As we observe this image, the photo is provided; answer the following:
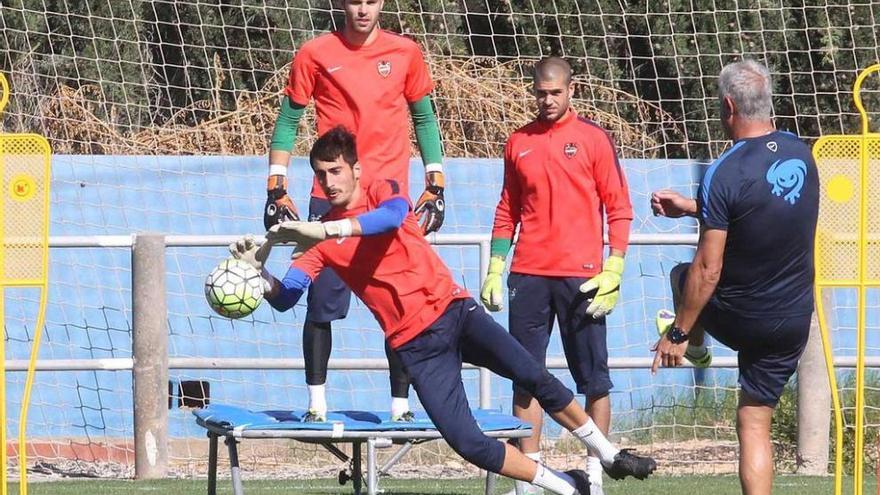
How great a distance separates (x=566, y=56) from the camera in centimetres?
1278

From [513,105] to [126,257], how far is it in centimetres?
347

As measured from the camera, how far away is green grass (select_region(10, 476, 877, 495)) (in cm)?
831

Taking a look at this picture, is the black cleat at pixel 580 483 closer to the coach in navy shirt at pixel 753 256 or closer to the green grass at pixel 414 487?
the coach in navy shirt at pixel 753 256

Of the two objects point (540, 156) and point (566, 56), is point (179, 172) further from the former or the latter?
point (540, 156)

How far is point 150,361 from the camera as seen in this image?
30.5 ft

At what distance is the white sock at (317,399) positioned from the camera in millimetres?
7215

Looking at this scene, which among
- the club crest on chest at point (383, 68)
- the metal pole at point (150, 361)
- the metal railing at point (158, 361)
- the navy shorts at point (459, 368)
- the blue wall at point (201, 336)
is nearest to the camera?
the navy shorts at point (459, 368)

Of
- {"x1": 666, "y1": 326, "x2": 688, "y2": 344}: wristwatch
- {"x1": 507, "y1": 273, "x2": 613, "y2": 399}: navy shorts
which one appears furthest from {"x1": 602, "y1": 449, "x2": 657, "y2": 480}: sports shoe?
{"x1": 507, "y1": 273, "x2": 613, "y2": 399}: navy shorts

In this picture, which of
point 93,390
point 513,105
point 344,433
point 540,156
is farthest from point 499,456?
point 513,105

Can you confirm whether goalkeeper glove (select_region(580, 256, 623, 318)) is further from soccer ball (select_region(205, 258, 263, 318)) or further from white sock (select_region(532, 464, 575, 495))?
soccer ball (select_region(205, 258, 263, 318))

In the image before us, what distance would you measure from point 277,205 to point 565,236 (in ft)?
4.56

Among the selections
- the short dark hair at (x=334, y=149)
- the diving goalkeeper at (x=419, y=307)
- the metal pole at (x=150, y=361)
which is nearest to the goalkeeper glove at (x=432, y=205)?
the diving goalkeeper at (x=419, y=307)

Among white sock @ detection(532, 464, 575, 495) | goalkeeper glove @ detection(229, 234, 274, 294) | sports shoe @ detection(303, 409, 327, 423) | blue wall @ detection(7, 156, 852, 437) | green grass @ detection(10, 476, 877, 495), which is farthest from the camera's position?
blue wall @ detection(7, 156, 852, 437)

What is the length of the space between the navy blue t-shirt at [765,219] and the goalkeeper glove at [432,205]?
5.36 feet
